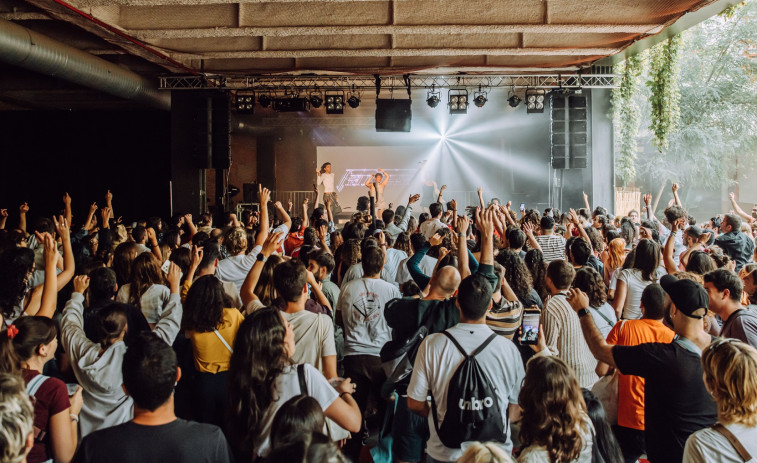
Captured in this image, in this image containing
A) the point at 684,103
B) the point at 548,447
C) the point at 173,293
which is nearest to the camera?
the point at 548,447

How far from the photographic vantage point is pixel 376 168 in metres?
18.8

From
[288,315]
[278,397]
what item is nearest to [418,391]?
[278,397]

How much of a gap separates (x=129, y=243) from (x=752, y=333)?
396cm

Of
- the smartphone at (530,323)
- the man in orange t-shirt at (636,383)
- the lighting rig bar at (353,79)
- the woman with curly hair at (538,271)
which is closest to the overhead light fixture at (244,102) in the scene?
the lighting rig bar at (353,79)

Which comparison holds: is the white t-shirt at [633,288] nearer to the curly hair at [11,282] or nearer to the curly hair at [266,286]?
the curly hair at [266,286]

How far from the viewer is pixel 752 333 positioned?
294cm

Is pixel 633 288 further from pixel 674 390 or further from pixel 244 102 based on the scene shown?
pixel 244 102

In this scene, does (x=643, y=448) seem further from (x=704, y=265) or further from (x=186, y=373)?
(x=186, y=373)

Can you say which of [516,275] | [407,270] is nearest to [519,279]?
[516,275]

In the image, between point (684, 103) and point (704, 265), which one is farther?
point (684, 103)

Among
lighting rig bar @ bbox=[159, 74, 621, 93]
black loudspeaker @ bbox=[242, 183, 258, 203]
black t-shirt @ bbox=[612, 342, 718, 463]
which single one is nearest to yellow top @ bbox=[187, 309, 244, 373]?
black t-shirt @ bbox=[612, 342, 718, 463]

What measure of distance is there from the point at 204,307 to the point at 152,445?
1.18 metres

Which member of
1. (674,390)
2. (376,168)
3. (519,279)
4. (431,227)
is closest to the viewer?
(674,390)

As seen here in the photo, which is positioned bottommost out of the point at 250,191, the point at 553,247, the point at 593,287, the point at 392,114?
the point at 593,287
